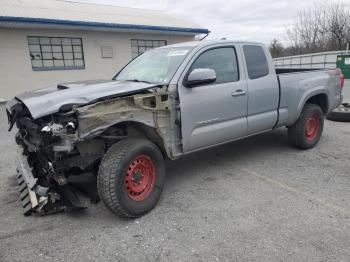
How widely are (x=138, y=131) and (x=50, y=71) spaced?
1228cm

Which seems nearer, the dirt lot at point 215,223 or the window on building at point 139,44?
the dirt lot at point 215,223

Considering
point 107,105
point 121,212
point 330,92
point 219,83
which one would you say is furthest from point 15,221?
point 330,92

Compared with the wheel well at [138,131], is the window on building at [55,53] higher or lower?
higher

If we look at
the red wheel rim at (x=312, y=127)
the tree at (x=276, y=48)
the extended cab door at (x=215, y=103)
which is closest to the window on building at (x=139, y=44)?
the red wheel rim at (x=312, y=127)

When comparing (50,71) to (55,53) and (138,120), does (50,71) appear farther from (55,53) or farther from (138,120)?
(138,120)

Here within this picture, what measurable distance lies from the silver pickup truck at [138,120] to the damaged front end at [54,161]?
11 millimetres

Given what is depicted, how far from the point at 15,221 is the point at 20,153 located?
37.4 inches

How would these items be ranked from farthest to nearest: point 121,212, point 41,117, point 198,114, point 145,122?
point 198,114 → point 145,122 → point 121,212 → point 41,117

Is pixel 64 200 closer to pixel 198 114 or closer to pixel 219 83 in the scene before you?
pixel 198 114

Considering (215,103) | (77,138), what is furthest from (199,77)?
(77,138)

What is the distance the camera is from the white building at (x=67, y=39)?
45.0ft

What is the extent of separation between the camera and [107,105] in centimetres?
332

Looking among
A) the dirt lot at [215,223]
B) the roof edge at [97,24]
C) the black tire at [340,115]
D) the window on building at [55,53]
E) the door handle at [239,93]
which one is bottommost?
the dirt lot at [215,223]

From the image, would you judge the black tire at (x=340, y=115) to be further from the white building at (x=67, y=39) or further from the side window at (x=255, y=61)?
the white building at (x=67, y=39)
